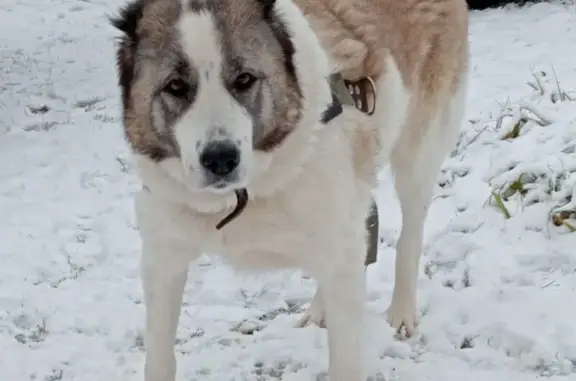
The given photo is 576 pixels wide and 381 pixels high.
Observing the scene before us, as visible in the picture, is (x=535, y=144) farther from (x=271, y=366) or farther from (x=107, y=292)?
(x=107, y=292)

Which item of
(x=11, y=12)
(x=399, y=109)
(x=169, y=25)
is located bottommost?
(x=11, y=12)

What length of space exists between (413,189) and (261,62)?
1.41 meters

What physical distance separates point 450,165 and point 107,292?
7.02 ft

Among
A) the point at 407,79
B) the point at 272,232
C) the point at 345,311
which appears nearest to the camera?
the point at 272,232

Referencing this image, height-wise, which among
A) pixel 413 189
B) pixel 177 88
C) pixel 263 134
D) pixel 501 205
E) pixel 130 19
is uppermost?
pixel 130 19

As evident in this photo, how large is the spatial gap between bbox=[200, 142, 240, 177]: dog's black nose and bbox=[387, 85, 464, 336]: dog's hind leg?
1410mm

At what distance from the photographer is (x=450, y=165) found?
15.8ft

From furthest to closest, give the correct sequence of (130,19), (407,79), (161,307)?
(407,79) → (161,307) → (130,19)

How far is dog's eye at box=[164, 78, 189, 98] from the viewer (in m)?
2.26

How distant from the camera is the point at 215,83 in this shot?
222 centimetres

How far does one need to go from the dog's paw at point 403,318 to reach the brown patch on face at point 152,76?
1.50 metres

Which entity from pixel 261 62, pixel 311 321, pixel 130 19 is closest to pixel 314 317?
pixel 311 321

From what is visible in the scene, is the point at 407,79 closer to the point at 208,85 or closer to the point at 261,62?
the point at 261,62

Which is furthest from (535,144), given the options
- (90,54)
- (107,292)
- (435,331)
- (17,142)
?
(90,54)
